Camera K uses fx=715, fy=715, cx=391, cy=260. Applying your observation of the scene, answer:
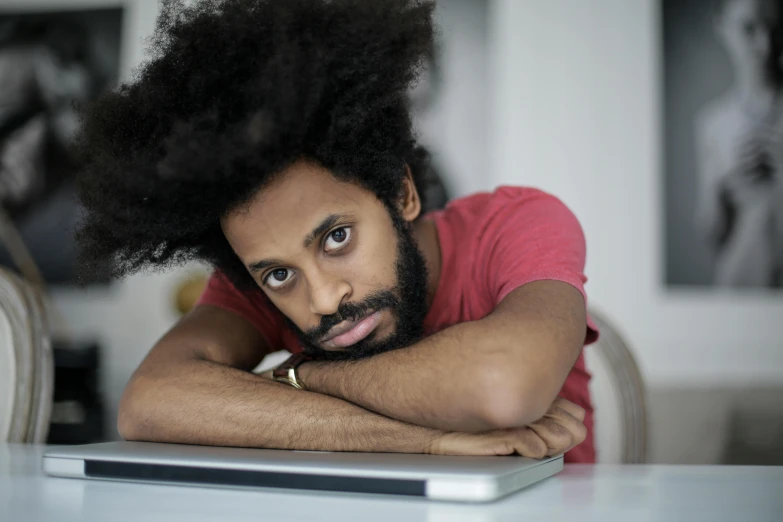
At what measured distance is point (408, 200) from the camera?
4.73ft

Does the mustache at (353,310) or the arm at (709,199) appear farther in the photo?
the arm at (709,199)

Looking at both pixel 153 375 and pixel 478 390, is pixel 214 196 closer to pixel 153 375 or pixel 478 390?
pixel 153 375

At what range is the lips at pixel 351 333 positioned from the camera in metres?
1.22

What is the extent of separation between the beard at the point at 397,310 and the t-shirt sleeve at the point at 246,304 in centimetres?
17

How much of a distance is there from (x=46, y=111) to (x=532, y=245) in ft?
9.59

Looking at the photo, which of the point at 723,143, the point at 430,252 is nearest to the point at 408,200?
the point at 430,252

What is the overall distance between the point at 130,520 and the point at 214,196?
600 millimetres

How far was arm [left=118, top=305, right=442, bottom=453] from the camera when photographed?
965 millimetres

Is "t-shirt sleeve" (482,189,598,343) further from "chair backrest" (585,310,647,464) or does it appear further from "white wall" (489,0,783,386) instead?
"white wall" (489,0,783,386)

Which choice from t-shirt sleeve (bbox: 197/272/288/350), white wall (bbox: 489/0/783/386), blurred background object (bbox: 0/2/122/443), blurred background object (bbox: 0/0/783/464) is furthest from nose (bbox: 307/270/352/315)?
blurred background object (bbox: 0/2/122/443)

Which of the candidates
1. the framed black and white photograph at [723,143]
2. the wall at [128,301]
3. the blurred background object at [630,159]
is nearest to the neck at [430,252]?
the blurred background object at [630,159]

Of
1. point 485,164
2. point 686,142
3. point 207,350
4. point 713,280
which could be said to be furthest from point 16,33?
point 713,280

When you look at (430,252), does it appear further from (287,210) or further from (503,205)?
Answer: (287,210)

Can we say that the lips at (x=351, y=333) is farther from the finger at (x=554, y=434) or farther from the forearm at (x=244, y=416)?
the finger at (x=554, y=434)
